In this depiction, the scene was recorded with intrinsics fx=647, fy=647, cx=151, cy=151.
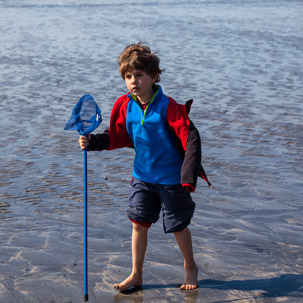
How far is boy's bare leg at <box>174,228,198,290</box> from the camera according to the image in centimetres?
383

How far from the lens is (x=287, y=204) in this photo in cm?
539

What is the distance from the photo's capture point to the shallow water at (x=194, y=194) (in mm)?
4012

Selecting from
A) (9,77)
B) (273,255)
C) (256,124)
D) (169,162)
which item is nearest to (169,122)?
(169,162)

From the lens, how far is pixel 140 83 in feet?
12.0

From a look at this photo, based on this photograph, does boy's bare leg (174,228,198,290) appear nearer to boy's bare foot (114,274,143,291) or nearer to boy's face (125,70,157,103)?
boy's bare foot (114,274,143,291)

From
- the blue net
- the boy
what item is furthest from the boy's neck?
the blue net

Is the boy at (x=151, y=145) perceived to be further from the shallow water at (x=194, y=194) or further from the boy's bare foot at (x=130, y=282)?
the shallow water at (x=194, y=194)

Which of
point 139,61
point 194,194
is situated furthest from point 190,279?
point 194,194

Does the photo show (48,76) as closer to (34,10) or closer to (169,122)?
(169,122)

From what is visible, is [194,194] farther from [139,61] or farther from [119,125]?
[139,61]

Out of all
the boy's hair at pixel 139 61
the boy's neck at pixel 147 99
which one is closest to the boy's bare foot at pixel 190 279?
→ the boy's neck at pixel 147 99

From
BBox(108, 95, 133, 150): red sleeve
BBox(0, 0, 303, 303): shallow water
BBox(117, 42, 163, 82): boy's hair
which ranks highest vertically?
BBox(117, 42, 163, 82): boy's hair

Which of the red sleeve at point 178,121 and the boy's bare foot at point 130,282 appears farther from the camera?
the boy's bare foot at point 130,282

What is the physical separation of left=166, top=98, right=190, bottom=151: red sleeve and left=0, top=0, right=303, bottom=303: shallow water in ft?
3.19
